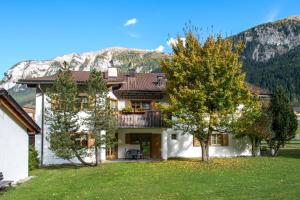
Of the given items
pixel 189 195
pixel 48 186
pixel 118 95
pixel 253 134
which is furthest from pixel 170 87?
pixel 189 195

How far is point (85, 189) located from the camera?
18.3 m

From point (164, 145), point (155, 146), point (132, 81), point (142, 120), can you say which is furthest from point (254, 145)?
point (132, 81)

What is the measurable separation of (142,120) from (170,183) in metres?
13.4

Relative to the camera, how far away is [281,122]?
35000mm

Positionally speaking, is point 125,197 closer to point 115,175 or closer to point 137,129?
point 115,175

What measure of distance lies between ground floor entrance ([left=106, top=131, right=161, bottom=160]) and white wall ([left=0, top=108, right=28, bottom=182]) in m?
11.4

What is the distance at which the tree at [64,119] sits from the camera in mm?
27219

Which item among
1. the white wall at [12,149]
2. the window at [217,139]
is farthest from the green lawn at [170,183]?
the window at [217,139]

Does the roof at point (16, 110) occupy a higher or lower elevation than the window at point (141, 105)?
lower

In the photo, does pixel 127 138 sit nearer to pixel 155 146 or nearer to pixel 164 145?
pixel 155 146

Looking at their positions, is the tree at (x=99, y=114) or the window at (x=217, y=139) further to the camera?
the window at (x=217, y=139)

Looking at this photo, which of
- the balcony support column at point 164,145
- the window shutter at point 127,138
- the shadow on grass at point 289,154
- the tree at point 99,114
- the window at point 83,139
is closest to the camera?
the tree at point 99,114

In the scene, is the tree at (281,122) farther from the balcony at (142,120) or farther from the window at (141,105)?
the window at (141,105)

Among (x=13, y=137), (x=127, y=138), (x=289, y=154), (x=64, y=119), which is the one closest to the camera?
(x=13, y=137)
